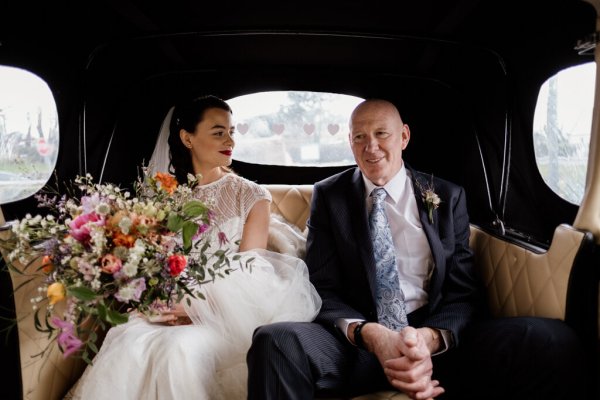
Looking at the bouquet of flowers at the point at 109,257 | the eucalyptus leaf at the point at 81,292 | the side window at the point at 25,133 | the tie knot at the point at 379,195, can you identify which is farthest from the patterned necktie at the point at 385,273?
the side window at the point at 25,133

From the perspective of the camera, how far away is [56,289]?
5.07 feet

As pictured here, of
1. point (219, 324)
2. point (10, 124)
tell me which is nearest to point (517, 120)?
point (219, 324)

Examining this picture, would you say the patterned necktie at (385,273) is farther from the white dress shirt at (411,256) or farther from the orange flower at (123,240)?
the orange flower at (123,240)

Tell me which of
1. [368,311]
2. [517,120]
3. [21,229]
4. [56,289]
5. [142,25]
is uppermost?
[142,25]

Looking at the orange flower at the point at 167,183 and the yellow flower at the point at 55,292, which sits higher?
the orange flower at the point at 167,183

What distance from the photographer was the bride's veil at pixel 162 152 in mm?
3363

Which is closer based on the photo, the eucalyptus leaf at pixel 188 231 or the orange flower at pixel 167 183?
the eucalyptus leaf at pixel 188 231

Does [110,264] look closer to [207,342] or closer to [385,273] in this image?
[207,342]

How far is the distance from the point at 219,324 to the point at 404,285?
936 mm

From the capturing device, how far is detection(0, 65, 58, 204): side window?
2740 millimetres

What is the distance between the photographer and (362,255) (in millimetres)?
2283

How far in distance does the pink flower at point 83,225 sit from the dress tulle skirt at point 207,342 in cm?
59

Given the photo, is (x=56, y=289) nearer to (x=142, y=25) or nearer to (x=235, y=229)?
(x=235, y=229)

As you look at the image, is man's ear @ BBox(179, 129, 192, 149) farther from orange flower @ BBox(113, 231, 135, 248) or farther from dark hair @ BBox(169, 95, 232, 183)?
orange flower @ BBox(113, 231, 135, 248)
